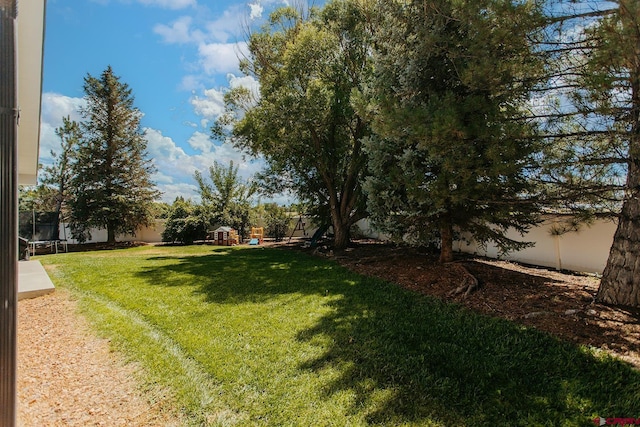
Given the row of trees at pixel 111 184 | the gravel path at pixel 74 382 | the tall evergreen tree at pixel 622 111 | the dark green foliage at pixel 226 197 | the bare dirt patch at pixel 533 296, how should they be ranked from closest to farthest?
1. the gravel path at pixel 74 382
2. the tall evergreen tree at pixel 622 111
3. the bare dirt patch at pixel 533 296
4. the row of trees at pixel 111 184
5. the dark green foliage at pixel 226 197

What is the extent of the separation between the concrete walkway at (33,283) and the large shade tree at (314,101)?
6700mm

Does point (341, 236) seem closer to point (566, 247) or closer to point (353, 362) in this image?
point (566, 247)

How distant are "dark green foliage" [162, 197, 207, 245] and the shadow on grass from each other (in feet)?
43.9

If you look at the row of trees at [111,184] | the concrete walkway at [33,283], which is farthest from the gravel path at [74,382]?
the row of trees at [111,184]

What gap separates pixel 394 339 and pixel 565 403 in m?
1.57

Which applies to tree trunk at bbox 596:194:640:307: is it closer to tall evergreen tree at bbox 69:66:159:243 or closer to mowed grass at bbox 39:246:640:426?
mowed grass at bbox 39:246:640:426

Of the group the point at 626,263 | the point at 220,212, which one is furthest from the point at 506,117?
the point at 220,212

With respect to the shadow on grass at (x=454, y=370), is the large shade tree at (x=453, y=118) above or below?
above

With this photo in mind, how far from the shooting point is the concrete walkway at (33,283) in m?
5.92

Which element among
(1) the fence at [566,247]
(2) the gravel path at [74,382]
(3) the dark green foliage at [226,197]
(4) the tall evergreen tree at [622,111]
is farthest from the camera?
(3) the dark green foliage at [226,197]

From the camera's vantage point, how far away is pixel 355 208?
37.1ft

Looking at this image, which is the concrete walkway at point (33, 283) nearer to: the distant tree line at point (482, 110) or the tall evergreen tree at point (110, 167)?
the distant tree line at point (482, 110)

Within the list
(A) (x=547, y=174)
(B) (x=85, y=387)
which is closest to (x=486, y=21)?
(A) (x=547, y=174)

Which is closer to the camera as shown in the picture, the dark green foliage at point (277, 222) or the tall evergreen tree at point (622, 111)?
the tall evergreen tree at point (622, 111)
